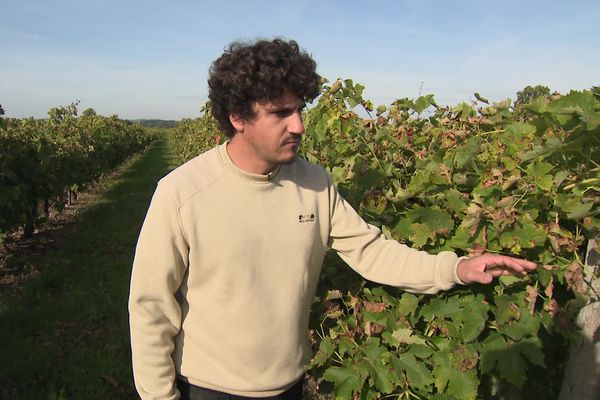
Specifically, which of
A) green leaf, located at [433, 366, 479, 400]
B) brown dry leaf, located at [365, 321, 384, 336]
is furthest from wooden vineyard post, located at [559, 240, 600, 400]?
brown dry leaf, located at [365, 321, 384, 336]

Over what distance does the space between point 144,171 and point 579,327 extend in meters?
24.2

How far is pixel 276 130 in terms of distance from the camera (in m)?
2.10

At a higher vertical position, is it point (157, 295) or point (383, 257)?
point (383, 257)

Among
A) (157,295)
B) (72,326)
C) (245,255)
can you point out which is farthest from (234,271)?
(72,326)

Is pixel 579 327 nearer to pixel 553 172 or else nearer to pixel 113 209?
pixel 553 172

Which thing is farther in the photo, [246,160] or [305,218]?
[305,218]

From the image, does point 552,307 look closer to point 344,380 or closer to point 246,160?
point 344,380

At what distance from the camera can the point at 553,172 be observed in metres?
2.01

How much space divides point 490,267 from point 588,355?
1.54 feet

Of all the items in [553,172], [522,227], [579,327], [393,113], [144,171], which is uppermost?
[393,113]

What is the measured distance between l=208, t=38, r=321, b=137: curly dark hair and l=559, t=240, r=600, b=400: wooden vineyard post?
3.99ft

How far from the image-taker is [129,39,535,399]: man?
6.90ft

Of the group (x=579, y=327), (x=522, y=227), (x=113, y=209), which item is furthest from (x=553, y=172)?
(x=113, y=209)

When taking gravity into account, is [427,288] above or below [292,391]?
above
